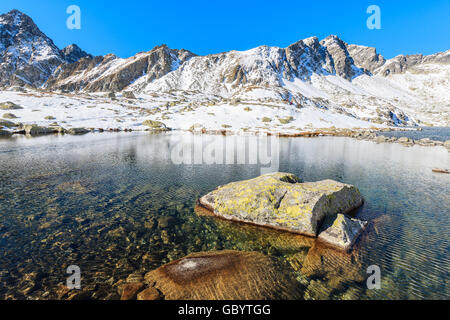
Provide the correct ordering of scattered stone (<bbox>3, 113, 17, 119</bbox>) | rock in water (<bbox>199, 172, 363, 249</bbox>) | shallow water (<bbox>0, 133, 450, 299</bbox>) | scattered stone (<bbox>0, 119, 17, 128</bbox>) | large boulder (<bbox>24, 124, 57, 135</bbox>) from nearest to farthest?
shallow water (<bbox>0, 133, 450, 299</bbox>) → rock in water (<bbox>199, 172, 363, 249</bbox>) → large boulder (<bbox>24, 124, 57, 135</bbox>) → scattered stone (<bbox>0, 119, 17, 128</bbox>) → scattered stone (<bbox>3, 113, 17, 119</bbox>)

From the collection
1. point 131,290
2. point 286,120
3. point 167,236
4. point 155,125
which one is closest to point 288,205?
point 167,236

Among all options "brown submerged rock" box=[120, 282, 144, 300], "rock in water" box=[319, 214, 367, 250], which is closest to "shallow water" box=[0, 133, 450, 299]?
"brown submerged rock" box=[120, 282, 144, 300]

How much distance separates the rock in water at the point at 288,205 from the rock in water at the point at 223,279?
11.8 feet

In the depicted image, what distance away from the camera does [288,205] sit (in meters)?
12.8

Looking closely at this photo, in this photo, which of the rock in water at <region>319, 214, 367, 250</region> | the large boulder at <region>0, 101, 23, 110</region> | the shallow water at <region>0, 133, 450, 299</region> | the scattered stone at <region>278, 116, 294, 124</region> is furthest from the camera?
the scattered stone at <region>278, 116, 294, 124</region>

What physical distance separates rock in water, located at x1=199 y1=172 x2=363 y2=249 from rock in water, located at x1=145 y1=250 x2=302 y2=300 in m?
3.61

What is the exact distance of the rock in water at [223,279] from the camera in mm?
7238

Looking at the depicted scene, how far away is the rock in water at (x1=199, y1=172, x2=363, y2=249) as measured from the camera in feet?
39.0

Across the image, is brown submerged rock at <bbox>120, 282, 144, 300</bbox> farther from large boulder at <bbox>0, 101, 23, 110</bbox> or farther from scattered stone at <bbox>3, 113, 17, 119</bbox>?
large boulder at <bbox>0, 101, 23, 110</bbox>

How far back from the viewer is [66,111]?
4099 inches

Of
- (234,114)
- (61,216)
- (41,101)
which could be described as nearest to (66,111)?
(41,101)

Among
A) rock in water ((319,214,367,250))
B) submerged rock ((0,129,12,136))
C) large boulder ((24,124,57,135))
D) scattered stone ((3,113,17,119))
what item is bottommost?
rock in water ((319,214,367,250))

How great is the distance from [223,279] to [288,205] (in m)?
6.72
